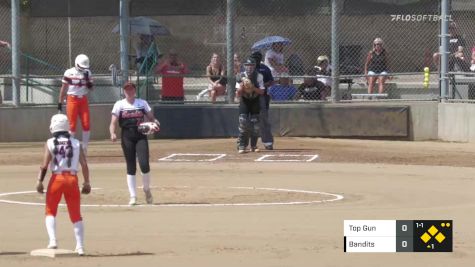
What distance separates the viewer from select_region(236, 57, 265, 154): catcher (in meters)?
21.1

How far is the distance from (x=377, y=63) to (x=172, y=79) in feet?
14.3

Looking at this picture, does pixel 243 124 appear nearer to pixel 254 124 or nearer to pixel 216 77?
pixel 254 124

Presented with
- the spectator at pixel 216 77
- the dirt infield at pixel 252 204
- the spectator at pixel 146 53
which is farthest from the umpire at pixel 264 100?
the spectator at pixel 146 53

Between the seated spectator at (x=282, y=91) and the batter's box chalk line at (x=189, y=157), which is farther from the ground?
the seated spectator at (x=282, y=91)

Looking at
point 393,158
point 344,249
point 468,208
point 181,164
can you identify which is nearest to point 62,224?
point 344,249

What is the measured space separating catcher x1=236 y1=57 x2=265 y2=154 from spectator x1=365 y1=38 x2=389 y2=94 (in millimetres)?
3883

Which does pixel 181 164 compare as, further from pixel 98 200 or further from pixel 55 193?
pixel 55 193

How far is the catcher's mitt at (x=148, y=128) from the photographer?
14703 mm

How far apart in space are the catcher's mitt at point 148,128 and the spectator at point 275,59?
31.8ft

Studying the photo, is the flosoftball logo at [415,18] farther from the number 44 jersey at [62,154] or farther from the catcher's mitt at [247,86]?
the number 44 jersey at [62,154]

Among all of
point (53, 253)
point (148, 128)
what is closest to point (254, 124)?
point (148, 128)

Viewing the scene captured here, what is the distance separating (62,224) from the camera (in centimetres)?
1336
